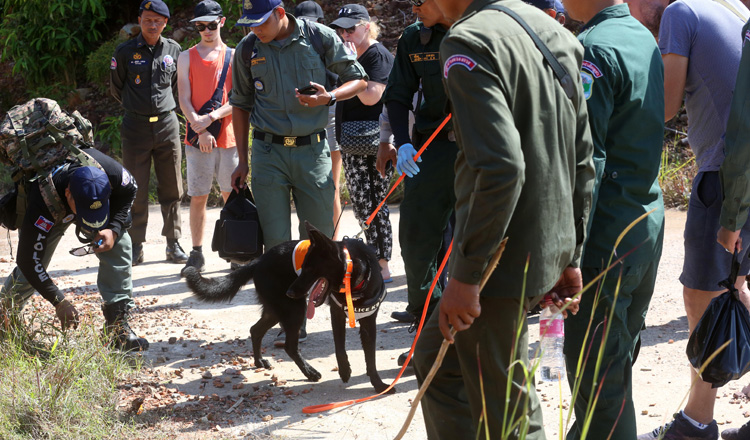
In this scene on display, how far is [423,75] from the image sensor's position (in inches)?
175

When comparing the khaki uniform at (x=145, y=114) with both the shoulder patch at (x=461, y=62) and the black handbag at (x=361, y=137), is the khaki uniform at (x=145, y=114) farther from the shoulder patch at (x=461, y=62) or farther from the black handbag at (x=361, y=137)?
the shoulder patch at (x=461, y=62)

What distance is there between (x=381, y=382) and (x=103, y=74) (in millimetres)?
11304

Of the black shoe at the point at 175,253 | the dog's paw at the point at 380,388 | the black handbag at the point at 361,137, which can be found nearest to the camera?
the dog's paw at the point at 380,388

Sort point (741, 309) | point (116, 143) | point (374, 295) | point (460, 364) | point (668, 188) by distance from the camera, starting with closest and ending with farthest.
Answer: point (460, 364) → point (741, 309) → point (374, 295) → point (668, 188) → point (116, 143)

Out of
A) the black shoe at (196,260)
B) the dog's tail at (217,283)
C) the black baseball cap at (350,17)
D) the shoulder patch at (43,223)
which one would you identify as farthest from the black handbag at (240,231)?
the black shoe at (196,260)

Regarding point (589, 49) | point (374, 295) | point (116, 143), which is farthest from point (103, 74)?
point (589, 49)

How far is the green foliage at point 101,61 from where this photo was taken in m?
14.0

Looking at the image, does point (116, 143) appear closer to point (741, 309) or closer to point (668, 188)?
point (668, 188)

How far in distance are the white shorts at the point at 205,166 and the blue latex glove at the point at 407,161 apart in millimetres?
3423

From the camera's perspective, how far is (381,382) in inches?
184

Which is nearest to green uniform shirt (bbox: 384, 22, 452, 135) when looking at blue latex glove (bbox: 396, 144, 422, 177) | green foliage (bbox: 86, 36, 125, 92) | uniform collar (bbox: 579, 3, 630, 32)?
blue latex glove (bbox: 396, 144, 422, 177)

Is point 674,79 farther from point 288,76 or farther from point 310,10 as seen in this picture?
point 310,10

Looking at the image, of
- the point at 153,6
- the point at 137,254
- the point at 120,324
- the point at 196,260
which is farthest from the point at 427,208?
the point at 153,6

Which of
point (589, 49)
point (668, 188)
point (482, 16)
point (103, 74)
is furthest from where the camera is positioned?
point (103, 74)
